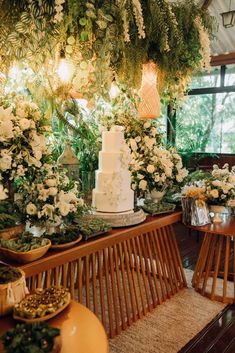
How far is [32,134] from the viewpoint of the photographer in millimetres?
2051

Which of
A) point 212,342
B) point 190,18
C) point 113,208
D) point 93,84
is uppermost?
point 190,18

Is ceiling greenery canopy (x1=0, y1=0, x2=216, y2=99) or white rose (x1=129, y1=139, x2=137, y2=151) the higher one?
ceiling greenery canopy (x1=0, y1=0, x2=216, y2=99)

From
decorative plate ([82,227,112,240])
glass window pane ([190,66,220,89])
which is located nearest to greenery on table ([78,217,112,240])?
decorative plate ([82,227,112,240])

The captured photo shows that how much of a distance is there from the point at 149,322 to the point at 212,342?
1.62 feet

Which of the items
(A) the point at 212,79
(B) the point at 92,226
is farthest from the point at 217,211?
(A) the point at 212,79

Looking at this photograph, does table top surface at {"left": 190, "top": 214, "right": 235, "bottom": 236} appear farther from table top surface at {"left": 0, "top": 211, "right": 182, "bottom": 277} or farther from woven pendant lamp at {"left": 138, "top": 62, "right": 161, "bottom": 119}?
woven pendant lamp at {"left": 138, "top": 62, "right": 161, "bottom": 119}

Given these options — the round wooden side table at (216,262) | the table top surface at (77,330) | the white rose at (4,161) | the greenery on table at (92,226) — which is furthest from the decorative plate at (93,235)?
the round wooden side table at (216,262)

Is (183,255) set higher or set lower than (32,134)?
lower

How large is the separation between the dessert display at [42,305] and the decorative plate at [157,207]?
1554 millimetres

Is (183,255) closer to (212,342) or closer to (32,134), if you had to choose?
(212,342)

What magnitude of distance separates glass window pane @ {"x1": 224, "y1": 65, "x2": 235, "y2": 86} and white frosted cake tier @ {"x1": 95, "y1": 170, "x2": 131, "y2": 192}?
5.37 m

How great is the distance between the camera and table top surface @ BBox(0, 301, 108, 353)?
116 centimetres

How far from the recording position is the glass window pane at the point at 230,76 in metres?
7.11

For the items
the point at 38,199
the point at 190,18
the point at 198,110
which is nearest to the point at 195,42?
the point at 190,18
